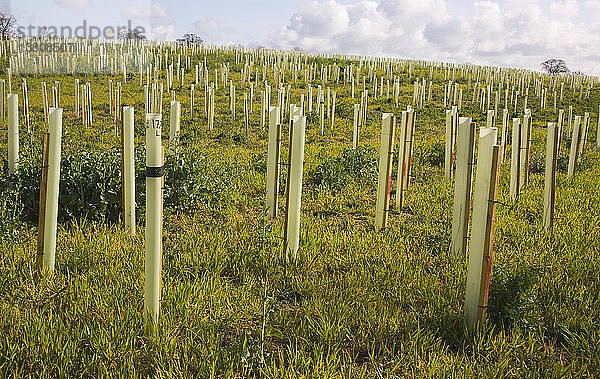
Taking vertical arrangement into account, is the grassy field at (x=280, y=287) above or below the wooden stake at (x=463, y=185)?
below

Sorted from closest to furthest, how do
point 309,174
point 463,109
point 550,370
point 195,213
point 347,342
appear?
point 550,370, point 347,342, point 195,213, point 309,174, point 463,109

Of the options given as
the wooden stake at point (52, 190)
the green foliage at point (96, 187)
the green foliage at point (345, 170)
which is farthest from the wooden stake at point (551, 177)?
the wooden stake at point (52, 190)

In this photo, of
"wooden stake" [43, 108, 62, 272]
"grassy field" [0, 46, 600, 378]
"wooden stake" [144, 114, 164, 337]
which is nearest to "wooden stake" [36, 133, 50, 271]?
"wooden stake" [43, 108, 62, 272]

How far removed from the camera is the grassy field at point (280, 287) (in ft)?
9.37

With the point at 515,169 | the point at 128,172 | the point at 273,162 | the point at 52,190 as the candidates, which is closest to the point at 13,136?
the point at 128,172

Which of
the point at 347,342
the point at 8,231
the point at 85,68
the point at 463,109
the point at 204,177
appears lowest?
the point at 347,342

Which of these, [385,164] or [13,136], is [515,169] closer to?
[385,164]

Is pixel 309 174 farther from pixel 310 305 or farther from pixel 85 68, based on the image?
pixel 85 68

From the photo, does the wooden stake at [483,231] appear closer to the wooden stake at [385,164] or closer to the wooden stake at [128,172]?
the wooden stake at [385,164]

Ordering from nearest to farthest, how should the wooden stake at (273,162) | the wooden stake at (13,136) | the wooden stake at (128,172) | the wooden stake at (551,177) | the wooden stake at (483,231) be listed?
the wooden stake at (483,231), the wooden stake at (128,172), the wooden stake at (273,162), the wooden stake at (551,177), the wooden stake at (13,136)

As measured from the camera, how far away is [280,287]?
156 inches

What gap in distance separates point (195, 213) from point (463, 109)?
1882 cm

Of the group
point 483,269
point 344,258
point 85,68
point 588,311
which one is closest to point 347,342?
point 483,269

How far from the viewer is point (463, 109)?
22.1 metres
